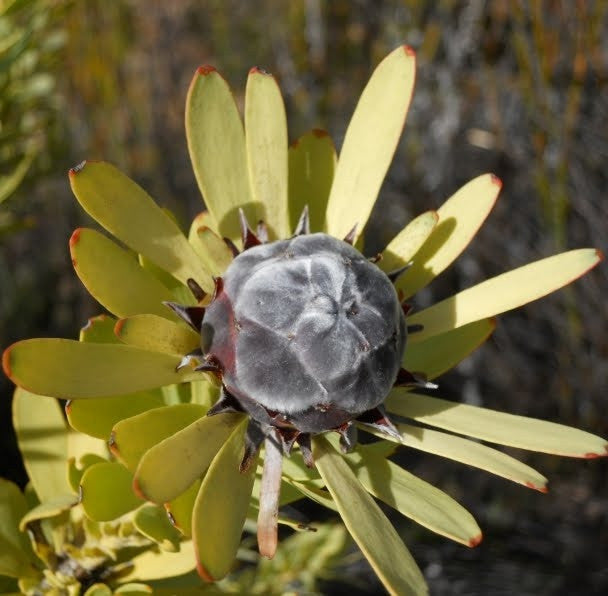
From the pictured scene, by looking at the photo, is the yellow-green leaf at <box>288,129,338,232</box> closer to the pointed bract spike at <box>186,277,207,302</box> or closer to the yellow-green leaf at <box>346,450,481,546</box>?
the pointed bract spike at <box>186,277,207,302</box>

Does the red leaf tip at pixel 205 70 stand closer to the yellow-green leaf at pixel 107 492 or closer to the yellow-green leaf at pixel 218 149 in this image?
the yellow-green leaf at pixel 218 149

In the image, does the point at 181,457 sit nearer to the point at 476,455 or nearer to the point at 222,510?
the point at 222,510

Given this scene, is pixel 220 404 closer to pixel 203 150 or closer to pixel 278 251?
pixel 278 251

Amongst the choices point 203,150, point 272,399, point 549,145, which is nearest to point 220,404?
point 272,399

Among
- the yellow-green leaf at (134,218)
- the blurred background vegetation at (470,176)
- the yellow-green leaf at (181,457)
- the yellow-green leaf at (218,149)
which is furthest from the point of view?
the blurred background vegetation at (470,176)

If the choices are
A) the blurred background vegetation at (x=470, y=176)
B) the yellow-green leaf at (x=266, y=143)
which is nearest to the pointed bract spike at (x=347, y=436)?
the yellow-green leaf at (x=266, y=143)

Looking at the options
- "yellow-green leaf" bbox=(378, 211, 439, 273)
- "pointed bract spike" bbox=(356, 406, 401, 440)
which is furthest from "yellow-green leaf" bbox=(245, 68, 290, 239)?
"pointed bract spike" bbox=(356, 406, 401, 440)
